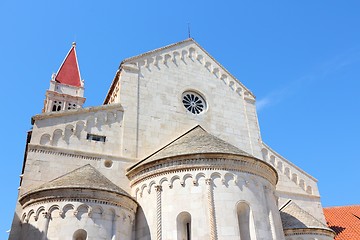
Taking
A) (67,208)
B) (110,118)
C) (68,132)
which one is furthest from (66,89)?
(67,208)

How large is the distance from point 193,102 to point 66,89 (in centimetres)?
2745

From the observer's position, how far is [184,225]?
532 inches

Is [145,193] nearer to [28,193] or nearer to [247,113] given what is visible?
[28,193]

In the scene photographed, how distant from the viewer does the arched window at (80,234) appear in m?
11.9

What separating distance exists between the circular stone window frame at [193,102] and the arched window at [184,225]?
23.5 ft

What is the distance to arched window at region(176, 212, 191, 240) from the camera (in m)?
13.2

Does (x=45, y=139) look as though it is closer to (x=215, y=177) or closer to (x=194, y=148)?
(x=194, y=148)

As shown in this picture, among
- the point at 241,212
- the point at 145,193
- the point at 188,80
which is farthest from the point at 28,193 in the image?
the point at 188,80

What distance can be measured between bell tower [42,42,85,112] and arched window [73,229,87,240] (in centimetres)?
3034

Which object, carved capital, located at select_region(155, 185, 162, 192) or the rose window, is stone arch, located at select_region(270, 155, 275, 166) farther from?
carved capital, located at select_region(155, 185, 162, 192)

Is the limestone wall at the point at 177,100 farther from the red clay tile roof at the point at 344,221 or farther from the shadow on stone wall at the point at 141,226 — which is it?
the red clay tile roof at the point at 344,221

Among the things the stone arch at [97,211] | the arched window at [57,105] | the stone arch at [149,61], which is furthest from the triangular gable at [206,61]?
the arched window at [57,105]

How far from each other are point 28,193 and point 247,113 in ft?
43.7

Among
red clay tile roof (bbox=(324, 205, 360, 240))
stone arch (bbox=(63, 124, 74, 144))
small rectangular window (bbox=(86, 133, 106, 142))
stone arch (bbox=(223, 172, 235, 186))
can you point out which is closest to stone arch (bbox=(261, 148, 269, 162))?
stone arch (bbox=(223, 172, 235, 186))
